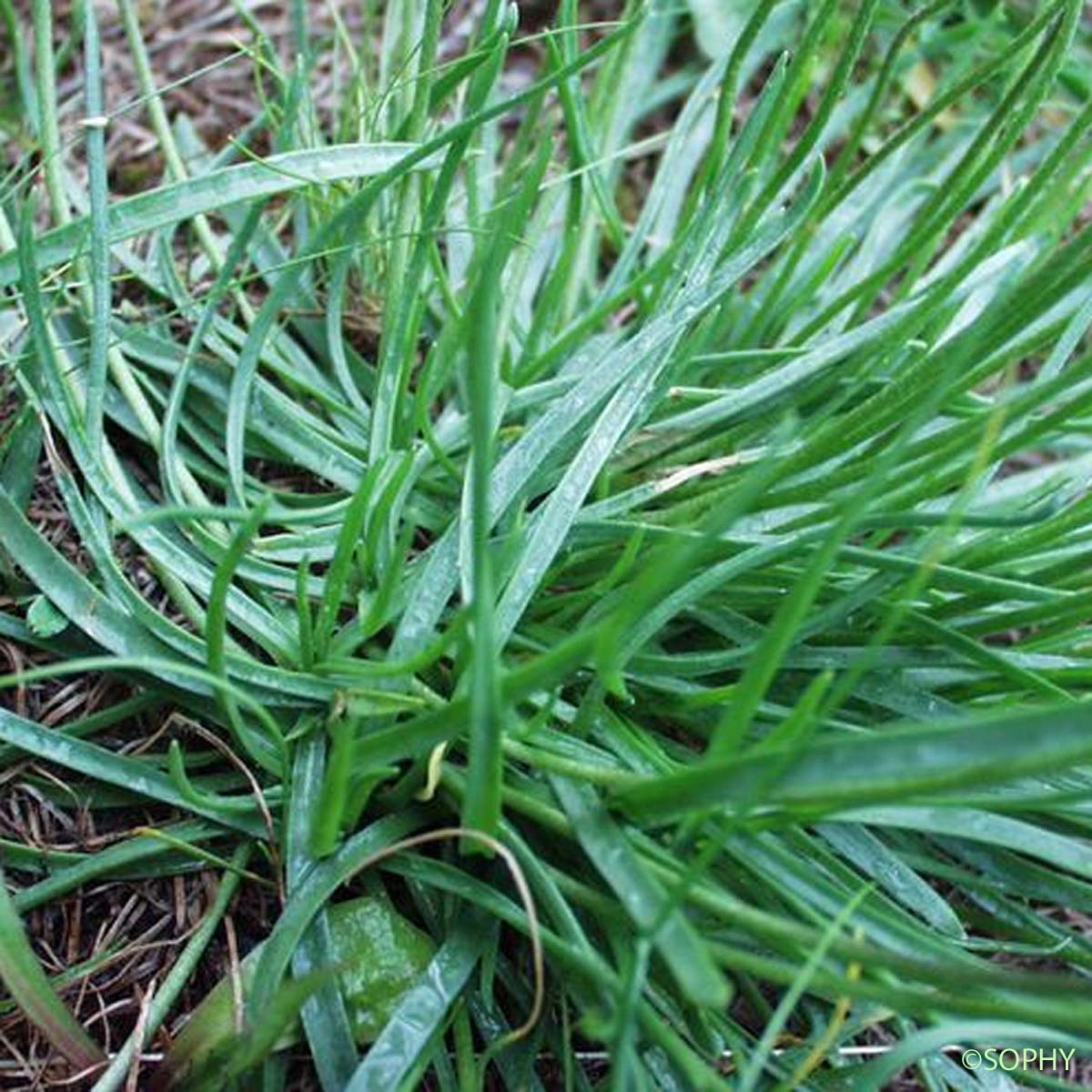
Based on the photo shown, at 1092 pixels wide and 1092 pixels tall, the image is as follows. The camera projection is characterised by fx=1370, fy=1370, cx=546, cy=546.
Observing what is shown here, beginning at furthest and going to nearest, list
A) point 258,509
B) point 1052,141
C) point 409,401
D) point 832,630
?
point 1052,141, point 409,401, point 832,630, point 258,509

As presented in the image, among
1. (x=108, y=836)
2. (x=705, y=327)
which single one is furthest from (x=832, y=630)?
(x=108, y=836)

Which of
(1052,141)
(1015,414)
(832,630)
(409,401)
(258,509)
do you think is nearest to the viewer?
(258,509)

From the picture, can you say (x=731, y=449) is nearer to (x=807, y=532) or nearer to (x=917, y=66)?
(x=807, y=532)

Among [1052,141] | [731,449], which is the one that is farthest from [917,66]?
[731,449]

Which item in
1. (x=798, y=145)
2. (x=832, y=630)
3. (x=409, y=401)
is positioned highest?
(x=798, y=145)

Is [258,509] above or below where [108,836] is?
above

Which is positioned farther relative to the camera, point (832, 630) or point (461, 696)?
point (832, 630)
